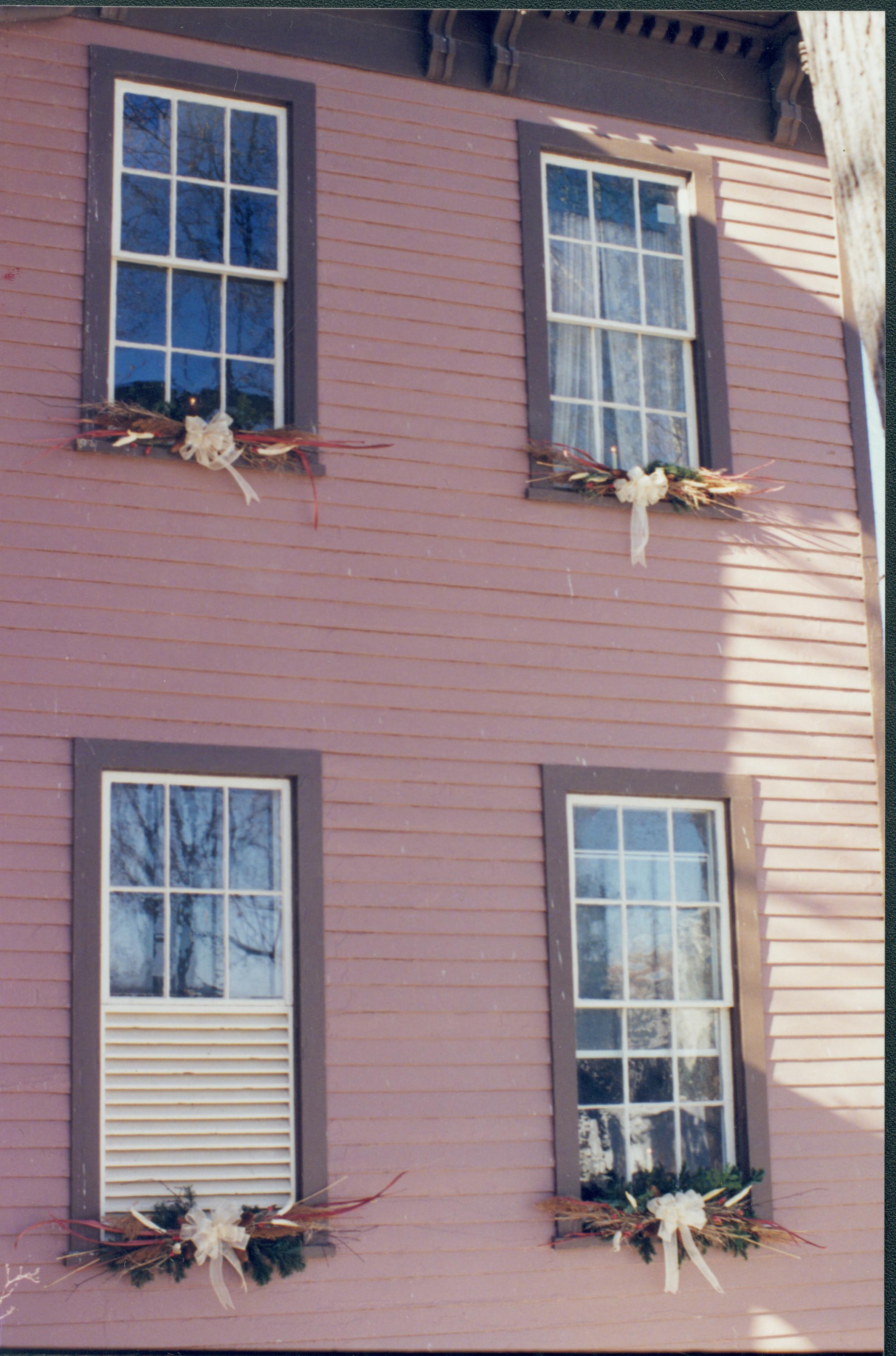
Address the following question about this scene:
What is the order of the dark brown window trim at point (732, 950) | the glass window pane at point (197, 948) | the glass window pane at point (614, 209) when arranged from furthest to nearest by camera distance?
the glass window pane at point (614, 209)
the dark brown window trim at point (732, 950)
the glass window pane at point (197, 948)

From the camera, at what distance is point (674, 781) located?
766 cm

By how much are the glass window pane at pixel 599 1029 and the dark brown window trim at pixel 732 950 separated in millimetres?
132

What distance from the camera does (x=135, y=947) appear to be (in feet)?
21.9

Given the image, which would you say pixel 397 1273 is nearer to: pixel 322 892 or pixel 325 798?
pixel 322 892

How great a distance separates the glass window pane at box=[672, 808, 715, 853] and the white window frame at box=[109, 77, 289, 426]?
2.85 meters

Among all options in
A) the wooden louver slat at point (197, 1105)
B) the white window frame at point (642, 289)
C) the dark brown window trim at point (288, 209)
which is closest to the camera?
the wooden louver slat at point (197, 1105)

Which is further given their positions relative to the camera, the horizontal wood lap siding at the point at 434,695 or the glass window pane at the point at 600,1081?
the glass window pane at the point at 600,1081

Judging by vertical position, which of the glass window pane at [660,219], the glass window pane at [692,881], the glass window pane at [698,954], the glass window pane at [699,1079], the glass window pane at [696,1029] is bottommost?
the glass window pane at [699,1079]

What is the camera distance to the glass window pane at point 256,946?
6.82 m

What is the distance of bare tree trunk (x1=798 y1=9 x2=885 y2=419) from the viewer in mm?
3891

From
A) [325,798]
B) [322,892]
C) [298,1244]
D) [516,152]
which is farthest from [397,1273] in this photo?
[516,152]

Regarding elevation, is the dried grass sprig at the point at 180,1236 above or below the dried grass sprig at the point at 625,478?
below

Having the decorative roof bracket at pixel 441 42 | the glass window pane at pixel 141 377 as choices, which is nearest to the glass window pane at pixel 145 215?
the glass window pane at pixel 141 377

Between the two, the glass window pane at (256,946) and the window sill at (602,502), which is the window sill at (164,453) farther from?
the glass window pane at (256,946)
